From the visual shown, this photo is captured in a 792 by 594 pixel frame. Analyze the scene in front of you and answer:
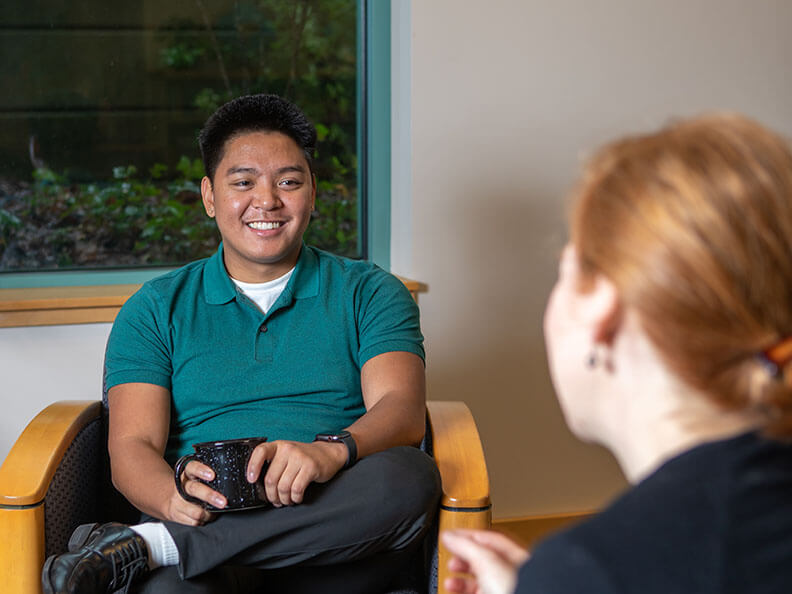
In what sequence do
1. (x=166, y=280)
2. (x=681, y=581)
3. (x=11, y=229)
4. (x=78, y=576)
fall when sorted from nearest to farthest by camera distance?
1. (x=681, y=581)
2. (x=78, y=576)
3. (x=166, y=280)
4. (x=11, y=229)

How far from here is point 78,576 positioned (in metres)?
1.38

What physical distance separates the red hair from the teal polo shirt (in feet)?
3.40

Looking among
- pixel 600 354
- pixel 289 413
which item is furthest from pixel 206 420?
pixel 600 354

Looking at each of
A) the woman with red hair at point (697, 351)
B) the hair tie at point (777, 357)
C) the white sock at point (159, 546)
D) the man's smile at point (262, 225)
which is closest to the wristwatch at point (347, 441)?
the white sock at point (159, 546)

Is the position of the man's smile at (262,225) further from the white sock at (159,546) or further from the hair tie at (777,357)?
the hair tie at (777,357)

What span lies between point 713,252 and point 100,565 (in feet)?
3.65

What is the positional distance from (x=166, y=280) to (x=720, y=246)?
52.4 inches

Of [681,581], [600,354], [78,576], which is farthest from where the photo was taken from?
[78,576]

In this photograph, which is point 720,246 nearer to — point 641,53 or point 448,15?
point 448,15

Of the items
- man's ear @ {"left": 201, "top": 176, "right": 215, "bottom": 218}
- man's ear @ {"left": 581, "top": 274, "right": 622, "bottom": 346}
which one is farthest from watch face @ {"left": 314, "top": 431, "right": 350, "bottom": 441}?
man's ear @ {"left": 581, "top": 274, "right": 622, "bottom": 346}

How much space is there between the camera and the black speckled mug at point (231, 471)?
141 centimetres

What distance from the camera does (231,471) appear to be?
1420 millimetres

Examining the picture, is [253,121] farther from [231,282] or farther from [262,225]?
[231,282]

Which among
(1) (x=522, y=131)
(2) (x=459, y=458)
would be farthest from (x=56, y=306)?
(1) (x=522, y=131)
